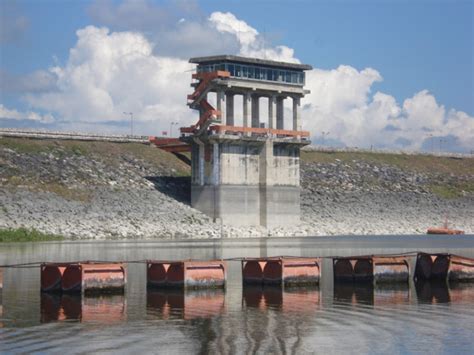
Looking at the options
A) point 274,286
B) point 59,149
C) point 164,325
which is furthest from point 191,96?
point 164,325

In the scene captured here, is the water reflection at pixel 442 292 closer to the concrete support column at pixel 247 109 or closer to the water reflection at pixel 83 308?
the water reflection at pixel 83 308

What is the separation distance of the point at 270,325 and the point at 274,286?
1718 cm

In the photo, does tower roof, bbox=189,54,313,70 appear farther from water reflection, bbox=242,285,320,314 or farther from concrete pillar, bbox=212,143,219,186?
water reflection, bbox=242,285,320,314

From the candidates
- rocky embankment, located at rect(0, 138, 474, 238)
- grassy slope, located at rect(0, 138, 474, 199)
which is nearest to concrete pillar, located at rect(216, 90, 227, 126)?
rocky embankment, located at rect(0, 138, 474, 238)

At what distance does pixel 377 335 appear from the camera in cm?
3978

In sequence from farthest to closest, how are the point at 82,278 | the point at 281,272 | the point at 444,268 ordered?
1. the point at 444,268
2. the point at 281,272
3. the point at 82,278

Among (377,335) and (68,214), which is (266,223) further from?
(377,335)

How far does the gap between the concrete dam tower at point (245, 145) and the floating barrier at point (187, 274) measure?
80458mm

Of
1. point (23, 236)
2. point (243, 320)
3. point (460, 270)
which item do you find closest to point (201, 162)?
point (23, 236)

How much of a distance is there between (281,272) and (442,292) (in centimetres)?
1005

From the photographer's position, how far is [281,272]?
59.6 metres

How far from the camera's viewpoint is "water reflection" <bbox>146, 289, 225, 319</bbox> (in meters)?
46.3

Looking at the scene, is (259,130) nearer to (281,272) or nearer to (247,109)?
(247,109)

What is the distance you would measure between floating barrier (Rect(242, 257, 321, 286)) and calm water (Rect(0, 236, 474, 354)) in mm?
1113
